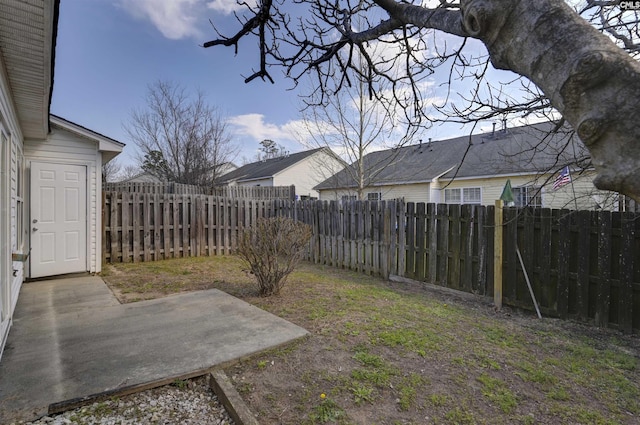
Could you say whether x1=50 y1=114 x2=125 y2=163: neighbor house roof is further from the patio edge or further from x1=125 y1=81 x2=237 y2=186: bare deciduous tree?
x1=125 y1=81 x2=237 y2=186: bare deciduous tree

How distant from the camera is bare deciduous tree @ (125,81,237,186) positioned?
1597cm

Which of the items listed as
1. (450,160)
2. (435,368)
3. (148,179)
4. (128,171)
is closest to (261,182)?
(148,179)

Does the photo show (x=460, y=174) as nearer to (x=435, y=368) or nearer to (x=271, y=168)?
(x=435, y=368)

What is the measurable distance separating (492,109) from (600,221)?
7.44 ft

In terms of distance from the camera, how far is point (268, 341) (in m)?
3.41

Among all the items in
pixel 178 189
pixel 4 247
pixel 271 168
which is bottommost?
pixel 4 247

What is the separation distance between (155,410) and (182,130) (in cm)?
1559

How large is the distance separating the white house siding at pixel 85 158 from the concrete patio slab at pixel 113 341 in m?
1.74

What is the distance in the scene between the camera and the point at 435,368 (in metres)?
2.96

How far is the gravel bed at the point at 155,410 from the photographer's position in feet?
7.43

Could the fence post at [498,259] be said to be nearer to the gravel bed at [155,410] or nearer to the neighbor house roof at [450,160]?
the gravel bed at [155,410]

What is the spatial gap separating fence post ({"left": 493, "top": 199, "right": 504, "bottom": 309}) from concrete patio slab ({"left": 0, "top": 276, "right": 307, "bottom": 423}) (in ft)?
10.1

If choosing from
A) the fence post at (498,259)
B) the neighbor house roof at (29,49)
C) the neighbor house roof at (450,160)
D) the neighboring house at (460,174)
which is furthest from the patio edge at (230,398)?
the neighbor house roof at (450,160)

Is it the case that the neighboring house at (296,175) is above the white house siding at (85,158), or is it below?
above
